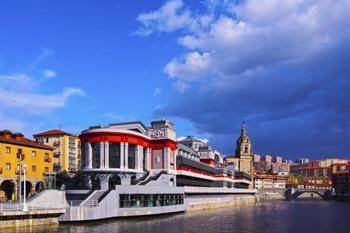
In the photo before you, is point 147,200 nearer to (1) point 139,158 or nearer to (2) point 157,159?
(1) point 139,158

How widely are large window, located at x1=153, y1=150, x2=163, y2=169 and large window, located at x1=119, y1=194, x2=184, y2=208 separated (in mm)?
8805

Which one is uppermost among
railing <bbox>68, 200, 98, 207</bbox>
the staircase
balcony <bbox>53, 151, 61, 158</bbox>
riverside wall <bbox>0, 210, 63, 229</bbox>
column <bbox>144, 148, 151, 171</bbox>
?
balcony <bbox>53, 151, 61, 158</bbox>

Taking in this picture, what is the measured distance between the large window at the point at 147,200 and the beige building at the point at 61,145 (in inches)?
2281

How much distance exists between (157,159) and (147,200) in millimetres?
21475

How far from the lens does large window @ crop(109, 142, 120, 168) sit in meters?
99.3

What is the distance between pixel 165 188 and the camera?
9838cm

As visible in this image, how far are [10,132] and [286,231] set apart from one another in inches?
2753

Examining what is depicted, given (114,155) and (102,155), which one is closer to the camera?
(102,155)

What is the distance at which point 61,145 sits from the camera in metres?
152

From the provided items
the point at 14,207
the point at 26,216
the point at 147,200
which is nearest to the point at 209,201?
the point at 147,200

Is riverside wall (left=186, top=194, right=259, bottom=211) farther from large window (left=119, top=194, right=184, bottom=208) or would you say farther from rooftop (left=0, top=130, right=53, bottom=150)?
rooftop (left=0, top=130, right=53, bottom=150)

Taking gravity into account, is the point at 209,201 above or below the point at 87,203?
below

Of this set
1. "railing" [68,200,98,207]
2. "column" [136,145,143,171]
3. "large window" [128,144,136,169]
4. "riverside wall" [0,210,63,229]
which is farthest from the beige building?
"riverside wall" [0,210,63,229]

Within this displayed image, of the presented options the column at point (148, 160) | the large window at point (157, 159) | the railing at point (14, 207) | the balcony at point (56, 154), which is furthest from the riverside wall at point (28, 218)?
the balcony at point (56, 154)
